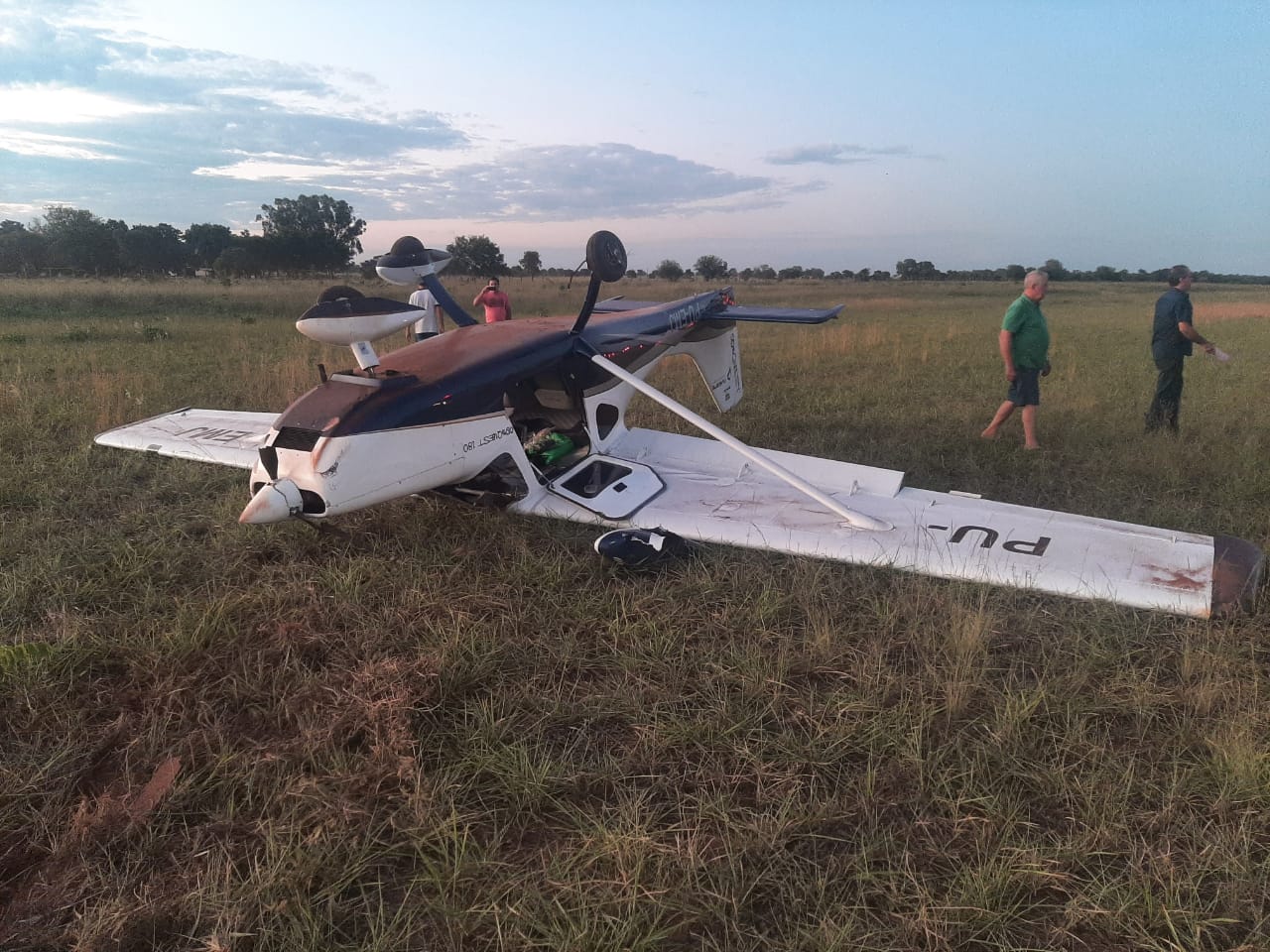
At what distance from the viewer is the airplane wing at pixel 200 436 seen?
6.09 metres

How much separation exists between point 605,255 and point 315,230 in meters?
71.0

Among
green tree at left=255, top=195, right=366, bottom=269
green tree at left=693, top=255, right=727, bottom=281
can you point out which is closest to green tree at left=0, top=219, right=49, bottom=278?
green tree at left=255, top=195, right=366, bottom=269

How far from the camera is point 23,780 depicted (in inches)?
104

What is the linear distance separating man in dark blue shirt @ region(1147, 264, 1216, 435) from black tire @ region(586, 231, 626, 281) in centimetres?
610

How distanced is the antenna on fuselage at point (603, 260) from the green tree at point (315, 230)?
209ft

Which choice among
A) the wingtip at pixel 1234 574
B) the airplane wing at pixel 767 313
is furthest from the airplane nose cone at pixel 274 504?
the wingtip at pixel 1234 574

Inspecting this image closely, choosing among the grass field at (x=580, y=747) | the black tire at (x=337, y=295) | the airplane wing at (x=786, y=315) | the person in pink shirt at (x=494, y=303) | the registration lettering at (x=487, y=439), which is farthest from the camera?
the person in pink shirt at (x=494, y=303)

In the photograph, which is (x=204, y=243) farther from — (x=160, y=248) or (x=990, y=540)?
(x=990, y=540)

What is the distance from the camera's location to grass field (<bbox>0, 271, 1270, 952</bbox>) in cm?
214

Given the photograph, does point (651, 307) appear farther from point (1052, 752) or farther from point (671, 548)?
point (1052, 752)

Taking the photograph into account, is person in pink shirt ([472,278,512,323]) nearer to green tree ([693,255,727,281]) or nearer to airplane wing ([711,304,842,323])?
airplane wing ([711,304,842,323])

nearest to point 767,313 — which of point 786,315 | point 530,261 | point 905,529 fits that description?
point 786,315

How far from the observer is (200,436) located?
6633 millimetres

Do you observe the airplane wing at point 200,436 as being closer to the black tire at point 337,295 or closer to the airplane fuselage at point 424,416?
the airplane fuselage at point 424,416
